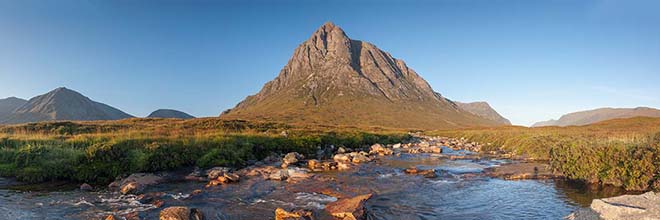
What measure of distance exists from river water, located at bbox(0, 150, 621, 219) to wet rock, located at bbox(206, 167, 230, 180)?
62.3 inches

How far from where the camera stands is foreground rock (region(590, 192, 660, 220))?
9316 mm

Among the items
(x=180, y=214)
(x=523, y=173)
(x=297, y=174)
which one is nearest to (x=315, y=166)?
(x=297, y=174)

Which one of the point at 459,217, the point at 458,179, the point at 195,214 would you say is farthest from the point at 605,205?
the point at 195,214

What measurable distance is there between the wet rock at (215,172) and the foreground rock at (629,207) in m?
17.3

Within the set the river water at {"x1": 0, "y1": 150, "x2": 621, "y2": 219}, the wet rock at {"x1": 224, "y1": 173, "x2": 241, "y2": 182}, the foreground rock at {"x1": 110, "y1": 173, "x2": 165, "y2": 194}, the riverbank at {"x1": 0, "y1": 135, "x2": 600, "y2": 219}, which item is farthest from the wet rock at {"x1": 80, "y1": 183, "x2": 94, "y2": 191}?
the wet rock at {"x1": 224, "y1": 173, "x2": 241, "y2": 182}

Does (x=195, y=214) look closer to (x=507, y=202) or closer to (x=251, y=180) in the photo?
(x=251, y=180)

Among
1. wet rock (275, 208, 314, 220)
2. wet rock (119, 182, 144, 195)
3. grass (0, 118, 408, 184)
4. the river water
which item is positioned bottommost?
the river water

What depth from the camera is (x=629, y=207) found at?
32.3 feet

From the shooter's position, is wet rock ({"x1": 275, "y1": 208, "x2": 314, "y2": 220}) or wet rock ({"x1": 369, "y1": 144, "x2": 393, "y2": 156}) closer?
wet rock ({"x1": 275, "y1": 208, "x2": 314, "y2": 220})

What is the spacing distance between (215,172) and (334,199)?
8.51 m

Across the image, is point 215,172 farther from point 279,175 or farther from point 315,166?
point 315,166

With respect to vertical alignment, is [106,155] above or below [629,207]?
above

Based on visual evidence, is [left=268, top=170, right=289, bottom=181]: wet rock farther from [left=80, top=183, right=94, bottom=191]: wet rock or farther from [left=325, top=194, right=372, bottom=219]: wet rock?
[left=80, top=183, right=94, bottom=191]: wet rock

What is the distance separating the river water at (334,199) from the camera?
38.8 ft
